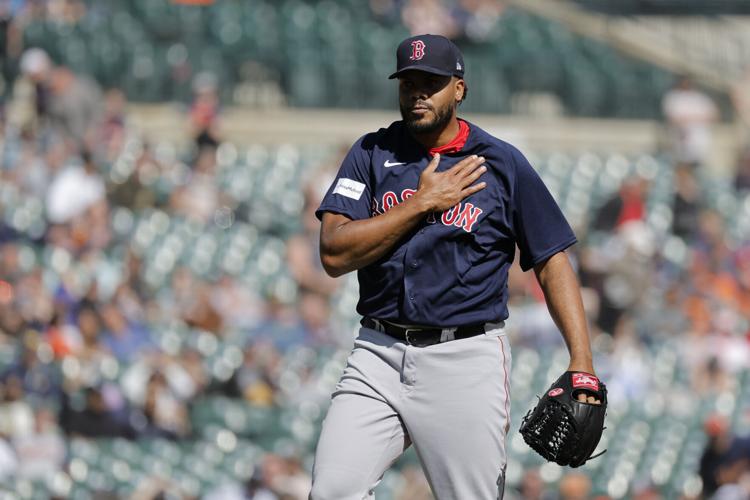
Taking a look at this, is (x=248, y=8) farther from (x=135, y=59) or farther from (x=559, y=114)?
(x=559, y=114)

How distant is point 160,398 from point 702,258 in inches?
196

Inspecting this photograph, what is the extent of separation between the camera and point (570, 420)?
11.8 feet

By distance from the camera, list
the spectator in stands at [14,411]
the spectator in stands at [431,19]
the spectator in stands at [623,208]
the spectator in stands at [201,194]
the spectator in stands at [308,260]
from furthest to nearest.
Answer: the spectator in stands at [431,19], the spectator in stands at [623,208], the spectator in stands at [201,194], the spectator in stands at [308,260], the spectator in stands at [14,411]

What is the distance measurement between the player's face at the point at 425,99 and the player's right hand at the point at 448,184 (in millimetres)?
102

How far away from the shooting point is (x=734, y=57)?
50.9ft

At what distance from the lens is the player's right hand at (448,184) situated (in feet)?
11.8

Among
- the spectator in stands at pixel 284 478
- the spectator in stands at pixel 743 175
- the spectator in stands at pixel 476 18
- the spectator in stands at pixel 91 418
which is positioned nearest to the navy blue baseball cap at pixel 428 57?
the spectator in stands at pixel 284 478

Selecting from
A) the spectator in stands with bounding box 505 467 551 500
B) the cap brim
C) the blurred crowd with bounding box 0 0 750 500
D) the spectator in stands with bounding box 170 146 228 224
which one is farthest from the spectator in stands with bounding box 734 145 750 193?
the cap brim

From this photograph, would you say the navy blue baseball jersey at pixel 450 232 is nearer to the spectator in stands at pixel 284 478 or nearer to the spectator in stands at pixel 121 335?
the spectator in stands at pixel 284 478

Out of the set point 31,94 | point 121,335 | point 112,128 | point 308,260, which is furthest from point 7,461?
point 31,94

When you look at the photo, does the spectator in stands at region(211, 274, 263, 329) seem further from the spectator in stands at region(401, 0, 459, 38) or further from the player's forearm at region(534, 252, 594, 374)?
the player's forearm at region(534, 252, 594, 374)

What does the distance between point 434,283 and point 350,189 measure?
0.35 metres

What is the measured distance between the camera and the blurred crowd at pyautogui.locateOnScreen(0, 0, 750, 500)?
26.5ft

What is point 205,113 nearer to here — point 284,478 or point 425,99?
point 284,478
